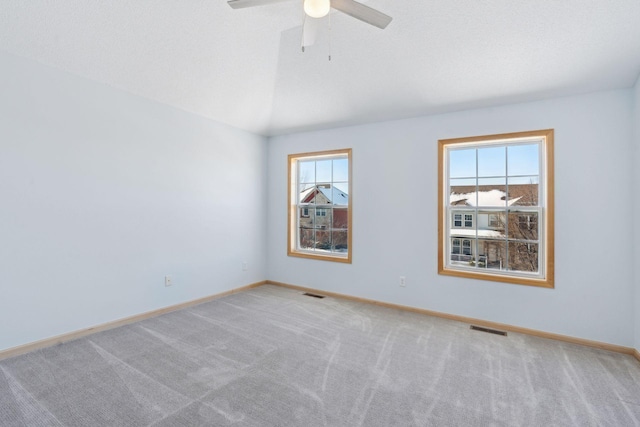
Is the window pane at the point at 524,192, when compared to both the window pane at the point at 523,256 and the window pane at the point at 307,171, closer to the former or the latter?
the window pane at the point at 523,256

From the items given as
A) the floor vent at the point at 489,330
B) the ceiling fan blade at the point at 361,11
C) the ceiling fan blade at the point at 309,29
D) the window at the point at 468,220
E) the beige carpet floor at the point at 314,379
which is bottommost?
the beige carpet floor at the point at 314,379

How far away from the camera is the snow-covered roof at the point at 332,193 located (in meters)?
4.31

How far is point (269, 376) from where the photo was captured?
Answer: 7.22 ft

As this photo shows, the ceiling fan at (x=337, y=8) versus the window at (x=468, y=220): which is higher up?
A: the ceiling fan at (x=337, y=8)

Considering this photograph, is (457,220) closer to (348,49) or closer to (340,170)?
(340,170)

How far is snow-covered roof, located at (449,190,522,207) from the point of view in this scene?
328 centimetres

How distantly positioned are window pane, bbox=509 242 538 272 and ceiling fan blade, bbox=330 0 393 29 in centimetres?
270

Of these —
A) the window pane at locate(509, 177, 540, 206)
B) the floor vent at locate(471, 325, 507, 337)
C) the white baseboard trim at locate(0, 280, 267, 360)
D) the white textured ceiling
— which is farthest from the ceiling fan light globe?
the white baseboard trim at locate(0, 280, 267, 360)

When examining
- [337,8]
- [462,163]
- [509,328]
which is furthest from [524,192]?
[337,8]

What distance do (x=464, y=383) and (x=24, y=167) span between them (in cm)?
393

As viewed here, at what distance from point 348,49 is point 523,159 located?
220cm

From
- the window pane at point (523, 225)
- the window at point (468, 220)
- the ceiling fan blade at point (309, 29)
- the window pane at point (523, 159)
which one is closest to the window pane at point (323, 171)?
the window at point (468, 220)

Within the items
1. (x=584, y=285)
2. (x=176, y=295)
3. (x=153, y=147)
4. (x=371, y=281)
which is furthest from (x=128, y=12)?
(x=584, y=285)

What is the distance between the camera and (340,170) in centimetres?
436
